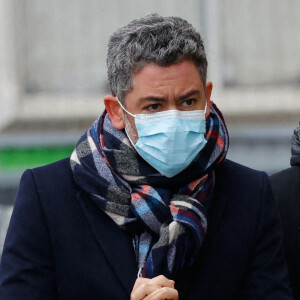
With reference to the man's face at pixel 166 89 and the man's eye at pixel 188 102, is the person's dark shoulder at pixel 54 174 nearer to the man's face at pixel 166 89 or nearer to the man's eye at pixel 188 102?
the man's face at pixel 166 89

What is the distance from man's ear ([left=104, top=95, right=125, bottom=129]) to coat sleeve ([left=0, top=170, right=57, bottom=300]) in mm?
416

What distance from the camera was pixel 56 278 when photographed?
10.8 feet

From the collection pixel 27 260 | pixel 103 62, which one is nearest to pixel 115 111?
pixel 27 260

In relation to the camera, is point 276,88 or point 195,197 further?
point 276,88

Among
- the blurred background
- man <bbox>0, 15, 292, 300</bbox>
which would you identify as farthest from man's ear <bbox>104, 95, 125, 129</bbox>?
the blurred background

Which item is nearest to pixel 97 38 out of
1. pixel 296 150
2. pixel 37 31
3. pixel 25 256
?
pixel 37 31

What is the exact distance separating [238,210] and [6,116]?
5103mm

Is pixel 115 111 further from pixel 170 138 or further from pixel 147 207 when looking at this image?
pixel 147 207

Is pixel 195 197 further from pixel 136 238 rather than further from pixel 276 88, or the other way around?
pixel 276 88

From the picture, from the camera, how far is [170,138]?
10.9 feet

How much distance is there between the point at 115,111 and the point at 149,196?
1.05 feet

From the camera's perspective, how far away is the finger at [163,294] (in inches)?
120

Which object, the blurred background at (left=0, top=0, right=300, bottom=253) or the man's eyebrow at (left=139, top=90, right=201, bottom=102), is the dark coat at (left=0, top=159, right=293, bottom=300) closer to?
the man's eyebrow at (left=139, top=90, right=201, bottom=102)

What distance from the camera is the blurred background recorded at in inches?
328
